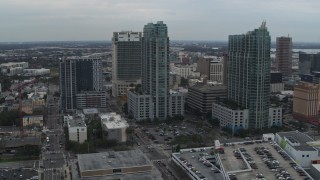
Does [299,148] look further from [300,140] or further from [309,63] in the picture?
[309,63]

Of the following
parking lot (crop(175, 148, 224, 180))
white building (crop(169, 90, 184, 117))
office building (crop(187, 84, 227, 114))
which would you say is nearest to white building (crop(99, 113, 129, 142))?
parking lot (crop(175, 148, 224, 180))

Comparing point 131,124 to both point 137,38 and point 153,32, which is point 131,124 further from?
point 137,38

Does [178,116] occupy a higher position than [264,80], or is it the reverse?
[264,80]

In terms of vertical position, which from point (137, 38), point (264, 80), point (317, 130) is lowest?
point (317, 130)

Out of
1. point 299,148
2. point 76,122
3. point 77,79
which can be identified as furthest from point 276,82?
point 299,148

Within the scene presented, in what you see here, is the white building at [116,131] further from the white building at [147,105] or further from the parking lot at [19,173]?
the parking lot at [19,173]

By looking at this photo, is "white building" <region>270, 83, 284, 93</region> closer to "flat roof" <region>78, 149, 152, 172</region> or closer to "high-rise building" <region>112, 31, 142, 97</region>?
"high-rise building" <region>112, 31, 142, 97</region>

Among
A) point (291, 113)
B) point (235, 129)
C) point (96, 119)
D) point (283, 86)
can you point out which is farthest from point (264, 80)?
point (283, 86)
